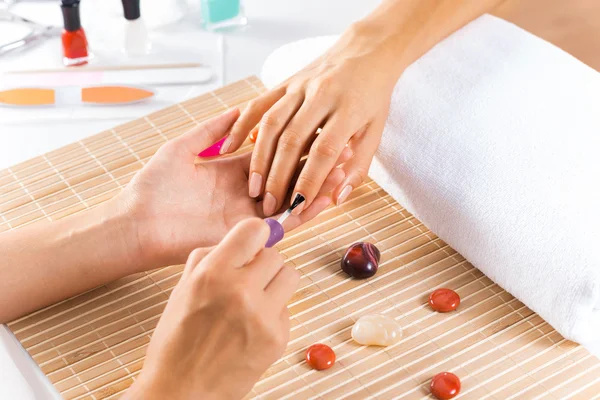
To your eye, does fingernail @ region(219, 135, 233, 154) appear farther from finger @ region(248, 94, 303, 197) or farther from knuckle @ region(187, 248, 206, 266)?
knuckle @ region(187, 248, 206, 266)

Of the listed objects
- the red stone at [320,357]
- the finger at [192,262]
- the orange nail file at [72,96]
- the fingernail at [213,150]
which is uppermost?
the finger at [192,262]

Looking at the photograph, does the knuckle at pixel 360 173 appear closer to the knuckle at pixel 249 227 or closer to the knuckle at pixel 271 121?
the knuckle at pixel 271 121

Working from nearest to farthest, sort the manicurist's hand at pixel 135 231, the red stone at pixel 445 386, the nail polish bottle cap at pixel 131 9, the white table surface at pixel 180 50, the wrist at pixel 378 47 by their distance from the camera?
the red stone at pixel 445 386, the manicurist's hand at pixel 135 231, the wrist at pixel 378 47, the white table surface at pixel 180 50, the nail polish bottle cap at pixel 131 9

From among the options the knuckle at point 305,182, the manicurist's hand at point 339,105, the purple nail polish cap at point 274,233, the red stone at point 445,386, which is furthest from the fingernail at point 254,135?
the red stone at point 445,386

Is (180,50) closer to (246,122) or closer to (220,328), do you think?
(246,122)

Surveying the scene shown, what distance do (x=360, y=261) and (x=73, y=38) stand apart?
68cm

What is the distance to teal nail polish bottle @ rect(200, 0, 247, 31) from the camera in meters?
1.45

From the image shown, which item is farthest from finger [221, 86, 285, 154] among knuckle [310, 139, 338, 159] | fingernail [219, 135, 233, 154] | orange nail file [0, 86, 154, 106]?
orange nail file [0, 86, 154, 106]

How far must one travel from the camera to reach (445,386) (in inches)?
33.0

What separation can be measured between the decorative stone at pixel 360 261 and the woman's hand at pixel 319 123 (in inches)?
2.7

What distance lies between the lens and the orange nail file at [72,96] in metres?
1.30

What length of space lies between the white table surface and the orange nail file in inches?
0.6

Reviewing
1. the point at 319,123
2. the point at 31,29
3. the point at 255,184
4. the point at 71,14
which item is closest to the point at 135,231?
the point at 255,184

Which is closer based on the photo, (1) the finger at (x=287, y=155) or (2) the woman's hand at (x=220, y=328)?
(2) the woman's hand at (x=220, y=328)
